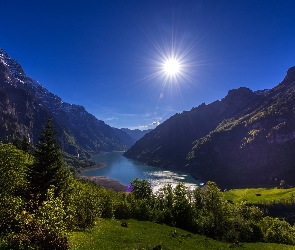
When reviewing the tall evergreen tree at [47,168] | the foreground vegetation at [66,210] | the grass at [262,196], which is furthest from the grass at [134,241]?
the grass at [262,196]

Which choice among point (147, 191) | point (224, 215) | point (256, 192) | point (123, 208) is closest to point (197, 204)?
point (224, 215)

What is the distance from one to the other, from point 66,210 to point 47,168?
18227 millimetres

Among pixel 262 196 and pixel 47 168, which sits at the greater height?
pixel 47 168

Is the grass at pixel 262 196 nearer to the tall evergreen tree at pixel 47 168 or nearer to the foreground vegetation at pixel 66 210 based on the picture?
the foreground vegetation at pixel 66 210

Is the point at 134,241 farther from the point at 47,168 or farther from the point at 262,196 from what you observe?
the point at 262,196

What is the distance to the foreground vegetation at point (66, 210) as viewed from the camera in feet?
65.2

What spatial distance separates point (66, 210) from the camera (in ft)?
85.7

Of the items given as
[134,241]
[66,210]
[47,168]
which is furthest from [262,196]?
[66,210]

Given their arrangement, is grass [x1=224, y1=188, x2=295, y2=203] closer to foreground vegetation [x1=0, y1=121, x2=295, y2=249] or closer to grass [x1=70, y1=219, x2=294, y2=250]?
foreground vegetation [x1=0, y1=121, x2=295, y2=249]

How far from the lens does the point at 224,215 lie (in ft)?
213

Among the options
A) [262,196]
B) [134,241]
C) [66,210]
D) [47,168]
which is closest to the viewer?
[66,210]

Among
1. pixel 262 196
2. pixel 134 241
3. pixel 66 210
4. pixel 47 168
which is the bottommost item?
pixel 262 196

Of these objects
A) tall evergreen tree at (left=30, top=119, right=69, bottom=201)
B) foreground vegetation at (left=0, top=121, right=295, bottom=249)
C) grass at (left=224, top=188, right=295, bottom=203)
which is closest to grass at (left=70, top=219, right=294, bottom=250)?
foreground vegetation at (left=0, top=121, right=295, bottom=249)

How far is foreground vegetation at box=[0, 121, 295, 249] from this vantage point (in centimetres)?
1988
